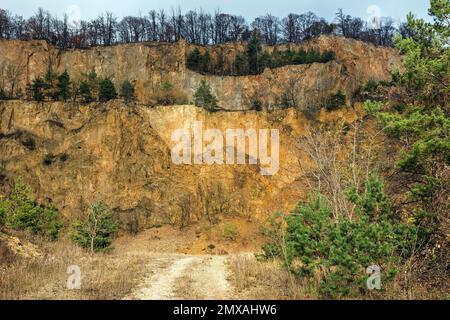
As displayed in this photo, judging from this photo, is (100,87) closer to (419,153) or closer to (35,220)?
(35,220)

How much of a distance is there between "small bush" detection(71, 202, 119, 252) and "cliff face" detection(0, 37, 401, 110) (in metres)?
24.3

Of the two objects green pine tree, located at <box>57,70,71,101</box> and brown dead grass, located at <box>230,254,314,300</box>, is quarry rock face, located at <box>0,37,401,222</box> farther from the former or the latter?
brown dead grass, located at <box>230,254,314,300</box>

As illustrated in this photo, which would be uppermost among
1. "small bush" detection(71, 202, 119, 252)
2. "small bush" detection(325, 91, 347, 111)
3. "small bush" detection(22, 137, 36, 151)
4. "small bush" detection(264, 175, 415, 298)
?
"small bush" detection(325, 91, 347, 111)

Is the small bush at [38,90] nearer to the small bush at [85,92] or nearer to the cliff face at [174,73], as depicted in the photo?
the small bush at [85,92]

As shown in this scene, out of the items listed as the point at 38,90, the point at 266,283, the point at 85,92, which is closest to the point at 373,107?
the point at 266,283

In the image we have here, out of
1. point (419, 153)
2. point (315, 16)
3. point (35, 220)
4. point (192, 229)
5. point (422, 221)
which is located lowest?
point (192, 229)

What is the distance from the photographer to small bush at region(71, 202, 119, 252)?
19219mm

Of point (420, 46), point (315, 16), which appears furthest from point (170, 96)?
point (315, 16)

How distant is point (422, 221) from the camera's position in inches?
447

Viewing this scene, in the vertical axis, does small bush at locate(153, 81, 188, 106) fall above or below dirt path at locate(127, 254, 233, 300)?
above

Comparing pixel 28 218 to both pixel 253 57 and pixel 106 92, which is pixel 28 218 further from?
pixel 253 57

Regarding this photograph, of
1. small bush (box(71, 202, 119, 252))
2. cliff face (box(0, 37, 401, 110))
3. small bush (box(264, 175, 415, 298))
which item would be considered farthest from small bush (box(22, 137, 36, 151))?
small bush (box(264, 175, 415, 298))

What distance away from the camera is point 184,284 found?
38.2 feet

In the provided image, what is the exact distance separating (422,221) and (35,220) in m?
19.7
